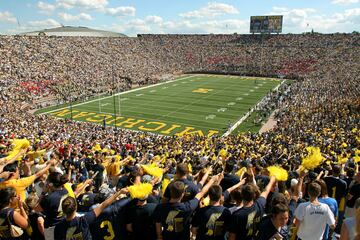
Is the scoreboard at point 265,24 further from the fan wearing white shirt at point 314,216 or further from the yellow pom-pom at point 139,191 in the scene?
the yellow pom-pom at point 139,191

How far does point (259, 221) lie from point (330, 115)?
25140 millimetres

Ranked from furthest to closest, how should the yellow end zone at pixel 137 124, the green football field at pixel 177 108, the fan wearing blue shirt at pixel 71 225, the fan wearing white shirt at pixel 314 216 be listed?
the green football field at pixel 177 108 < the yellow end zone at pixel 137 124 < the fan wearing white shirt at pixel 314 216 < the fan wearing blue shirt at pixel 71 225

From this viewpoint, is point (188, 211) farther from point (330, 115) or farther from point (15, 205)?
point (330, 115)

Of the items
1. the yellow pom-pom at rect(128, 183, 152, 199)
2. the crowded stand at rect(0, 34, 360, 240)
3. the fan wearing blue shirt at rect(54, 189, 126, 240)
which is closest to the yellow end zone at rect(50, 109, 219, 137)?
the crowded stand at rect(0, 34, 360, 240)

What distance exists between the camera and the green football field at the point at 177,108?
32.5m

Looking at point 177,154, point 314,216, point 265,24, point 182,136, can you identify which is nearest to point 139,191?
point 314,216

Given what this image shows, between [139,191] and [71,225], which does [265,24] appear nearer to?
[139,191]

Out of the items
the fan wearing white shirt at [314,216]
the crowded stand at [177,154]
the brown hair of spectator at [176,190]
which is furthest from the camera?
the fan wearing white shirt at [314,216]

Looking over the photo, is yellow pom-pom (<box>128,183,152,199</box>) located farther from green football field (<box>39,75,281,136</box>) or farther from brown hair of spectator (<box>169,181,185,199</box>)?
green football field (<box>39,75,281,136</box>)

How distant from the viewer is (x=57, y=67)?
2002 inches

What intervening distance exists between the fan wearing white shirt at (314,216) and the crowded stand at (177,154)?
2 centimetres

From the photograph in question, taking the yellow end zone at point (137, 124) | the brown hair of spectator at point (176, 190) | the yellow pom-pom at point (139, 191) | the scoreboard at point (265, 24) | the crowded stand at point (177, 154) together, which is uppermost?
the scoreboard at point (265, 24)

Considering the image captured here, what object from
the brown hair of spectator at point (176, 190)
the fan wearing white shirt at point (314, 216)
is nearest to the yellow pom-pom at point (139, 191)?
the brown hair of spectator at point (176, 190)

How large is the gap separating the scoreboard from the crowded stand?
2258mm
